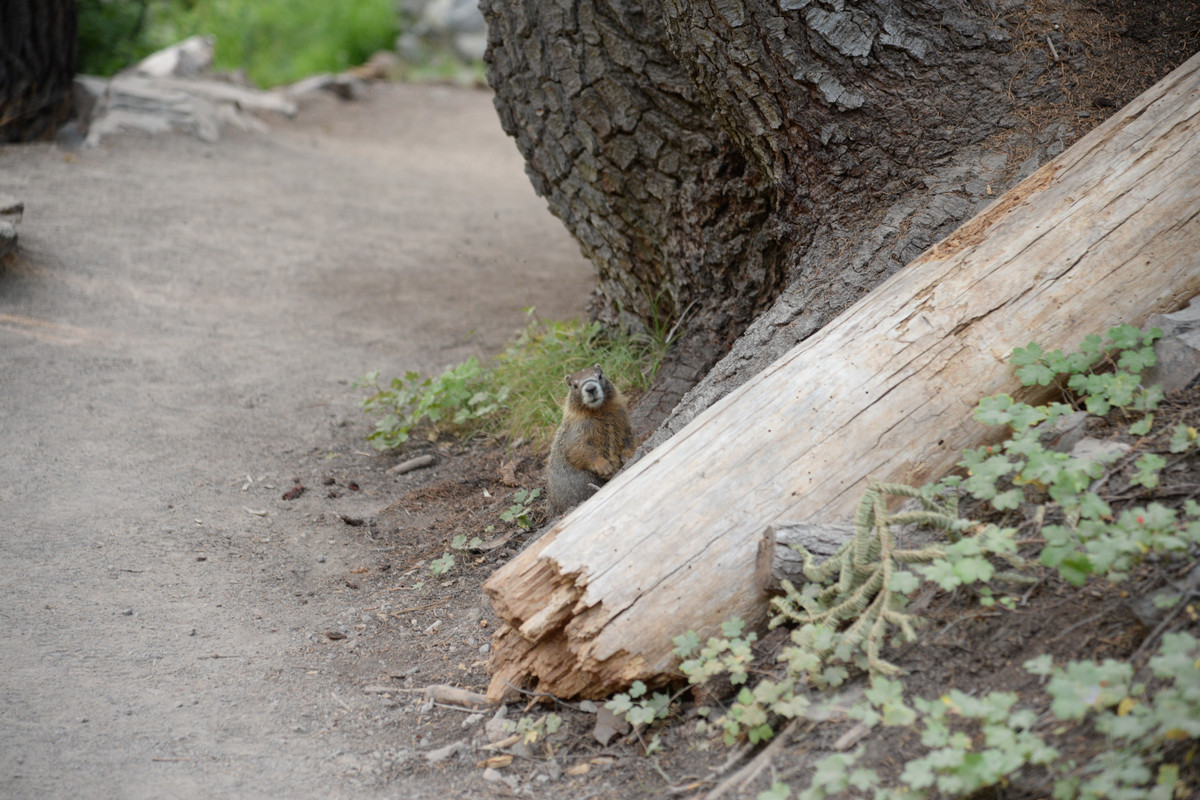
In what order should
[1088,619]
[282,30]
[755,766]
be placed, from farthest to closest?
[282,30] → [755,766] → [1088,619]

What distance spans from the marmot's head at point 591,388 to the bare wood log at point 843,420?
1267mm

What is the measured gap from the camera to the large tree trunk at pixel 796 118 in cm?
386

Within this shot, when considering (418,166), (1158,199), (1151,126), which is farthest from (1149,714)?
(418,166)

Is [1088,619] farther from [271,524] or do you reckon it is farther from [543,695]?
[271,524]

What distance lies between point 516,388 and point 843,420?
9.86ft

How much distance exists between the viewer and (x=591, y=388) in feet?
14.3

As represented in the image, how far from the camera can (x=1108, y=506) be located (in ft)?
8.13

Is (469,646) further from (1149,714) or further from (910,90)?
(910,90)

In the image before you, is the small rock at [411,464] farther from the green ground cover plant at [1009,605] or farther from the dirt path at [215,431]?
the green ground cover plant at [1009,605]

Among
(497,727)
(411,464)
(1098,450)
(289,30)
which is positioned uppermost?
(289,30)

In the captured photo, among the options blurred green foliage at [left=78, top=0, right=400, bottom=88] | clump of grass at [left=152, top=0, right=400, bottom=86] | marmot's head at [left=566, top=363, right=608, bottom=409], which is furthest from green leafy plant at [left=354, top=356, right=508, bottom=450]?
clump of grass at [left=152, top=0, right=400, bottom=86]

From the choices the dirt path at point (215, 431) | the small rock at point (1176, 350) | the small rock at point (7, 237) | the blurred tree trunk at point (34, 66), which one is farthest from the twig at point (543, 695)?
the blurred tree trunk at point (34, 66)

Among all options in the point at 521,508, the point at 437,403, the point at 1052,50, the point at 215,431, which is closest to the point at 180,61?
the point at 215,431

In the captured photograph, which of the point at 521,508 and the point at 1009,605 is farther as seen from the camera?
the point at 521,508
